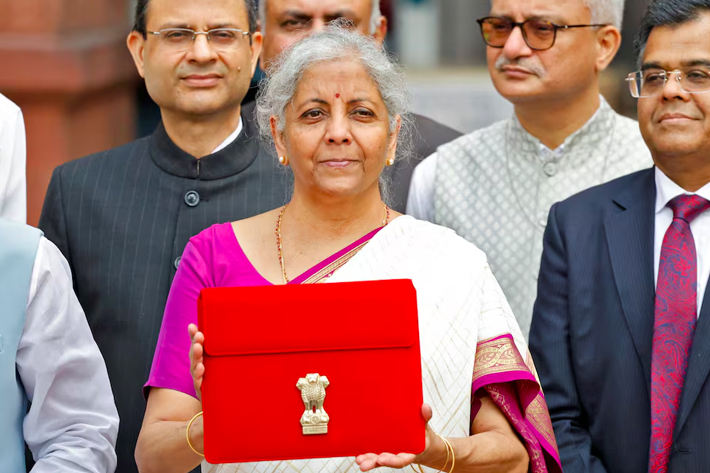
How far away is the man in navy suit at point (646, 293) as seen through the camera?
3590mm

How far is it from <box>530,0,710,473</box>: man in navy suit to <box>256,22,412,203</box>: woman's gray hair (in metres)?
0.79

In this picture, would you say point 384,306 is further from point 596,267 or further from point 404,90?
point 596,267

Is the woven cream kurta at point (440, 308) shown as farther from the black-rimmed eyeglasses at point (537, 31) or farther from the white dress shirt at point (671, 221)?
the black-rimmed eyeglasses at point (537, 31)

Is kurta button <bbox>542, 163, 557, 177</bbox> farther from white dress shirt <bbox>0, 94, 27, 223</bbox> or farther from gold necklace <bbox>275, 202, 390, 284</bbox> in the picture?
white dress shirt <bbox>0, 94, 27, 223</bbox>

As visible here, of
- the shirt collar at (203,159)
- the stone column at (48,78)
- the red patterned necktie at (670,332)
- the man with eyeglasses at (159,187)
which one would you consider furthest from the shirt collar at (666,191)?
the stone column at (48,78)

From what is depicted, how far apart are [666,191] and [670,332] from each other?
47 cm

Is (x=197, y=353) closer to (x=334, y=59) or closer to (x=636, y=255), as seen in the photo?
(x=334, y=59)

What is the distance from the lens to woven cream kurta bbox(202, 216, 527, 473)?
3.21m

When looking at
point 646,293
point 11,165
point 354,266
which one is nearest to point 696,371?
point 646,293

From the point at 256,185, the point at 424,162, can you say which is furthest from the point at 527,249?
the point at 256,185

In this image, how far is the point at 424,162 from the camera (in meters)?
4.75

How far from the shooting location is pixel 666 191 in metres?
3.83

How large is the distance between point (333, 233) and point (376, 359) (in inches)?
24.0

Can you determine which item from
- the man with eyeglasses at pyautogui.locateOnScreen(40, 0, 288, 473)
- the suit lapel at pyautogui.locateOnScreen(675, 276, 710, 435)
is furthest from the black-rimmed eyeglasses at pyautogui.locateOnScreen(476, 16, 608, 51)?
the suit lapel at pyautogui.locateOnScreen(675, 276, 710, 435)
